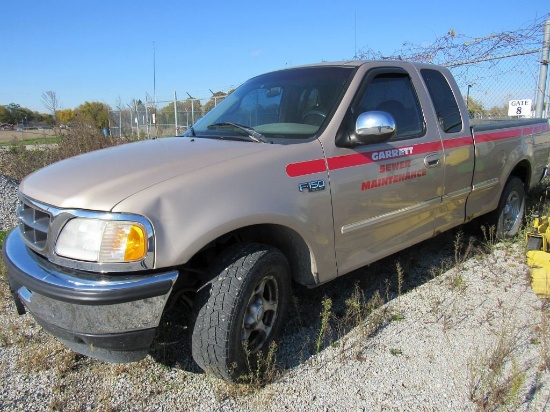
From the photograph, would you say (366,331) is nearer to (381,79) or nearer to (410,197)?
(410,197)

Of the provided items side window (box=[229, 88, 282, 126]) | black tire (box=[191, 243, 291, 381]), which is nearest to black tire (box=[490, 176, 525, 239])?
side window (box=[229, 88, 282, 126])

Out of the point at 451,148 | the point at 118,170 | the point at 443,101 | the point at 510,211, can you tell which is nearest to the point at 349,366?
the point at 118,170

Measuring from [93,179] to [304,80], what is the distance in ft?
5.99

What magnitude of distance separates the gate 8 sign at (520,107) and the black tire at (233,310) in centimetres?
668

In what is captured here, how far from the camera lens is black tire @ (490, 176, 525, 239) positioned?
4879 mm

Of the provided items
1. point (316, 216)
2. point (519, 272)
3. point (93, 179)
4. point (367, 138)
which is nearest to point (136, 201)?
point (93, 179)

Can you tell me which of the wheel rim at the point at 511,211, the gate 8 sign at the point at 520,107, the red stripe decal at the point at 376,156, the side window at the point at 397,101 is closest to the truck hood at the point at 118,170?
the red stripe decal at the point at 376,156

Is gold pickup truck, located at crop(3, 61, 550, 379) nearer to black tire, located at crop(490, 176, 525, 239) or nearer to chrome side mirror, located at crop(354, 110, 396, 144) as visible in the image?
chrome side mirror, located at crop(354, 110, 396, 144)

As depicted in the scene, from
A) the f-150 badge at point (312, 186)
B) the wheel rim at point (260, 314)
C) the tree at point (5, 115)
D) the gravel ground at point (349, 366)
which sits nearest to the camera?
the gravel ground at point (349, 366)

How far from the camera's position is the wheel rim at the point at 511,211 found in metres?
5.02

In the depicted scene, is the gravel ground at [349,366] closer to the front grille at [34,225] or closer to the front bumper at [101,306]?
the front bumper at [101,306]

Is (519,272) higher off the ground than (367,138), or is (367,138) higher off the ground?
(367,138)

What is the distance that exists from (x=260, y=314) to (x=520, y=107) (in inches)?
275

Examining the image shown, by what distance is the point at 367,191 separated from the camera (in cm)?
304
